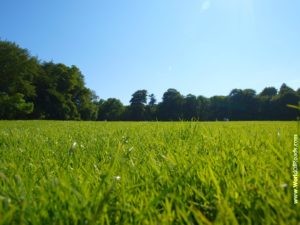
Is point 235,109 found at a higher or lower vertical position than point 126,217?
higher

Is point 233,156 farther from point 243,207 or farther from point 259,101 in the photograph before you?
point 259,101

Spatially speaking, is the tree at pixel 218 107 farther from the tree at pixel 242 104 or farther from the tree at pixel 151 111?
the tree at pixel 151 111

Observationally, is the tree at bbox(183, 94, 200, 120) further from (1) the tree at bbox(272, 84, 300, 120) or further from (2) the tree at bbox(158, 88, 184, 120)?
(1) the tree at bbox(272, 84, 300, 120)

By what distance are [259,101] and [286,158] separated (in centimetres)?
13120

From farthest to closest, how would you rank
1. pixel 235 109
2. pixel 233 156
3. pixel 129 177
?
pixel 235 109 → pixel 233 156 → pixel 129 177

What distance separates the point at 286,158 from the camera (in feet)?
8.68

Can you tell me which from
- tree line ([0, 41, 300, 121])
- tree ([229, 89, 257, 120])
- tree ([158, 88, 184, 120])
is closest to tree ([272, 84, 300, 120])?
tree line ([0, 41, 300, 121])

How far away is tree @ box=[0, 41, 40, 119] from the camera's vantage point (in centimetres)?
6762

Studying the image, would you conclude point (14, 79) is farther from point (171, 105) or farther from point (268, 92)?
point (268, 92)

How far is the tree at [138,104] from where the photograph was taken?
13812 centimetres

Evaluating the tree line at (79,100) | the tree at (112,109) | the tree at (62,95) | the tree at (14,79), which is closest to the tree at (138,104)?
the tree line at (79,100)

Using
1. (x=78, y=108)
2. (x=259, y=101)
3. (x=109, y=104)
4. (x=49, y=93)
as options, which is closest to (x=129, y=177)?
(x=49, y=93)

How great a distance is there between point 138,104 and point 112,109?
9960mm

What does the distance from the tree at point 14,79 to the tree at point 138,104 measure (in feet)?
195
